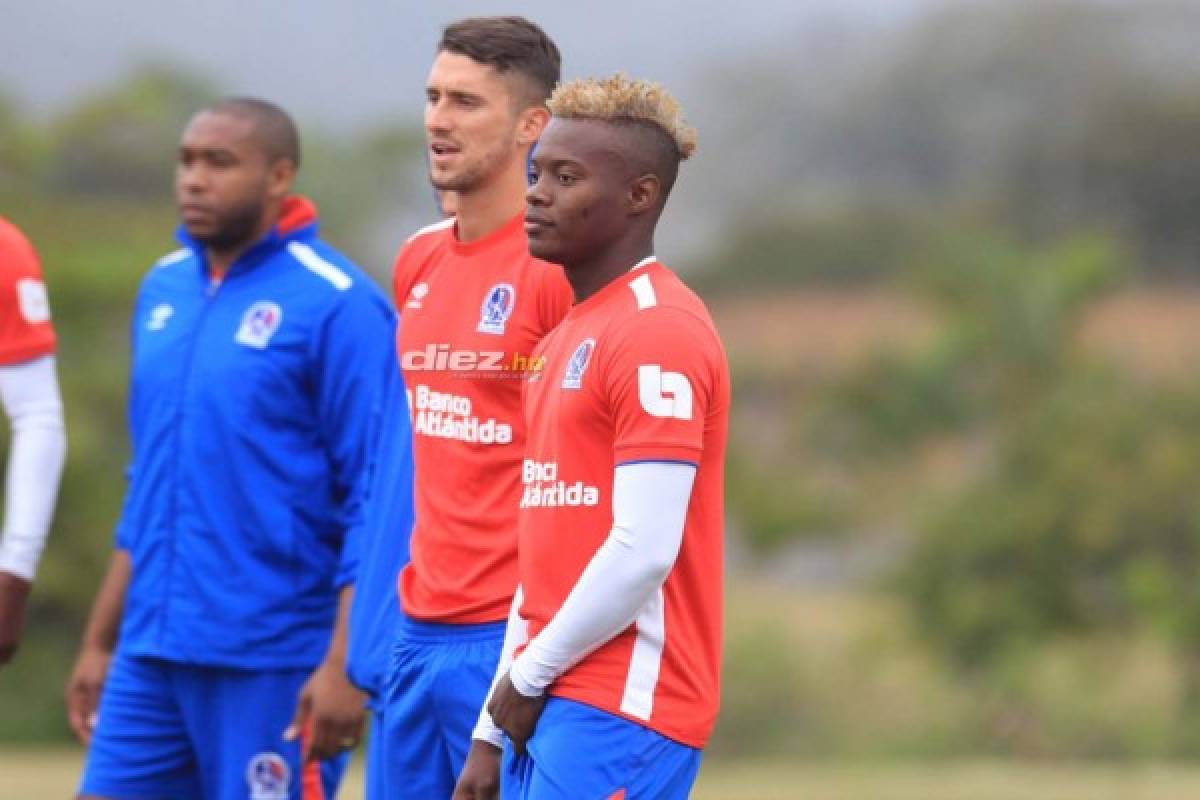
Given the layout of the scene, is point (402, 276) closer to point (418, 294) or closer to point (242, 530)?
point (418, 294)

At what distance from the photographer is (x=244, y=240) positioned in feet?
19.8

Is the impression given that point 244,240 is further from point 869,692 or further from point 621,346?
point 869,692

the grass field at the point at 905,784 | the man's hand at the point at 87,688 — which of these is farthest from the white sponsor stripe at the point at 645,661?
the grass field at the point at 905,784

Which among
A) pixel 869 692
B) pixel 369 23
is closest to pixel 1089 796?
pixel 869 692

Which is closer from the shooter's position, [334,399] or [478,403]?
[478,403]

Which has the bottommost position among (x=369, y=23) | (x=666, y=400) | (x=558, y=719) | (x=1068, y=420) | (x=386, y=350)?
(x=558, y=719)

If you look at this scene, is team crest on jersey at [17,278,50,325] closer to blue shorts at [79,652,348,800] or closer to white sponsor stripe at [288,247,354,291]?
white sponsor stripe at [288,247,354,291]

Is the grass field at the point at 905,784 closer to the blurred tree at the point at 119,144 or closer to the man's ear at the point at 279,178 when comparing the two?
the man's ear at the point at 279,178

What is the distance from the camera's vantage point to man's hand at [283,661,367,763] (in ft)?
17.9

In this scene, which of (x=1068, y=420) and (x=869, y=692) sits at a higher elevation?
(x=1068, y=420)

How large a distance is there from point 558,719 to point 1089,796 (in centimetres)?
875

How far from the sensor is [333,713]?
18.0 ft

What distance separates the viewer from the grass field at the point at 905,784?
39.8 feet

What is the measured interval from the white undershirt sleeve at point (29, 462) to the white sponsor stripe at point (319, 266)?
75 centimetres
